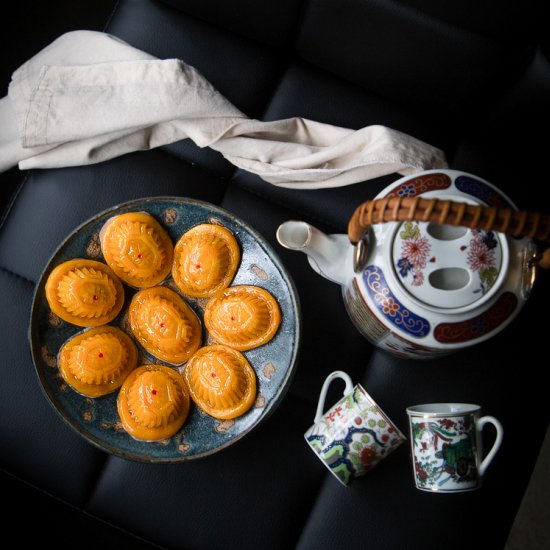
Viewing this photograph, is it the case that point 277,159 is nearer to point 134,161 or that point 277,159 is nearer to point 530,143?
point 134,161

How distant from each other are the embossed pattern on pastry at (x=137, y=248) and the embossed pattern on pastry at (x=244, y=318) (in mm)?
89

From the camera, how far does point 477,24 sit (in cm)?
66

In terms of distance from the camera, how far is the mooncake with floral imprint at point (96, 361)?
66 centimetres

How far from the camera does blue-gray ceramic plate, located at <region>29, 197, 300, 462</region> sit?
674 mm

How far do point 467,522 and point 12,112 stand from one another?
2.79 ft

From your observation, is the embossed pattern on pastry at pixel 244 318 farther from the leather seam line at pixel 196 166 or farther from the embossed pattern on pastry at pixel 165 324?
the leather seam line at pixel 196 166

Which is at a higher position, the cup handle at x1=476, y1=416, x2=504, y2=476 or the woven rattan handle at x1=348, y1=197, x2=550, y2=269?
the woven rattan handle at x1=348, y1=197, x2=550, y2=269

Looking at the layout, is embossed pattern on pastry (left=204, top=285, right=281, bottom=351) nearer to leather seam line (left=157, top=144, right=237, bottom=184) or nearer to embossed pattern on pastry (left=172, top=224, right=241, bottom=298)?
embossed pattern on pastry (left=172, top=224, right=241, bottom=298)

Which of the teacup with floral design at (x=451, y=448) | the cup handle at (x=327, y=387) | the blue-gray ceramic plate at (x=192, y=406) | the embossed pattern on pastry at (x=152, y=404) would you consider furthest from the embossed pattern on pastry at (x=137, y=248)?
the teacup with floral design at (x=451, y=448)

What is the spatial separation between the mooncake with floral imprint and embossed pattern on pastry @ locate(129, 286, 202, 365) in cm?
3

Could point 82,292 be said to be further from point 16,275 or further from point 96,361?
point 16,275

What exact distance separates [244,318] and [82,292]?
197 millimetres

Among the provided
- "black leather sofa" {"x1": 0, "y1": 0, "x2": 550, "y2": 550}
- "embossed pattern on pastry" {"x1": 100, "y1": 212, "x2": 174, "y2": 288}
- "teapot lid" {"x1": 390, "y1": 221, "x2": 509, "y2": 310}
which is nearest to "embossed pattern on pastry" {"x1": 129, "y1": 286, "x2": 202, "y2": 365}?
"embossed pattern on pastry" {"x1": 100, "y1": 212, "x2": 174, "y2": 288}

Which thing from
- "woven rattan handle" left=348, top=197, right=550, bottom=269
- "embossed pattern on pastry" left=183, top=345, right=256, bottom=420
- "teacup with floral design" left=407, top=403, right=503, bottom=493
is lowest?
"embossed pattern on pastry" left=183, top=345, right=256, bottom=420
